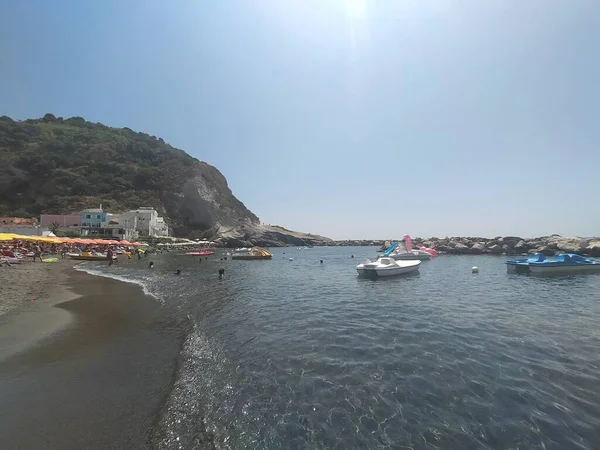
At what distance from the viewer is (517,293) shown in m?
21.4

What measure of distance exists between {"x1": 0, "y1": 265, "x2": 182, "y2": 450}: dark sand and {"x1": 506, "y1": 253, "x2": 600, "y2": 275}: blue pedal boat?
37.8m

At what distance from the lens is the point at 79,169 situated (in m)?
108

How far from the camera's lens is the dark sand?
212 inches

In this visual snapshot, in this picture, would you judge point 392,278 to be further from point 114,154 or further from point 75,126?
point 75,126

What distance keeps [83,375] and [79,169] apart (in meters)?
128

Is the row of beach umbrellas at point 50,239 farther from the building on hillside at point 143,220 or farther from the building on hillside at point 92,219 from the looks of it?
the building on hillside at point 143,220

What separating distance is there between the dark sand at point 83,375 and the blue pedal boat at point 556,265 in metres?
37.8

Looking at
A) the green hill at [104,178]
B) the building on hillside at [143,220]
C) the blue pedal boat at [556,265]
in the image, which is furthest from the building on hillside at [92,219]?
the blue pedal boat at [556,265]

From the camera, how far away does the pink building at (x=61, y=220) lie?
3123 inches

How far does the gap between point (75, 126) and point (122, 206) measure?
7822cm

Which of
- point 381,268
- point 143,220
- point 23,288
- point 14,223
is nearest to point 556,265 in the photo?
point 381,268

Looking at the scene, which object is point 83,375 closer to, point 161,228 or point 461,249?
point 461,249

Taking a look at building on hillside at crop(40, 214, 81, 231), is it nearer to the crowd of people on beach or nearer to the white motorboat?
the crowd of people on beach

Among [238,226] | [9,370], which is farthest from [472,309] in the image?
[238,226]
